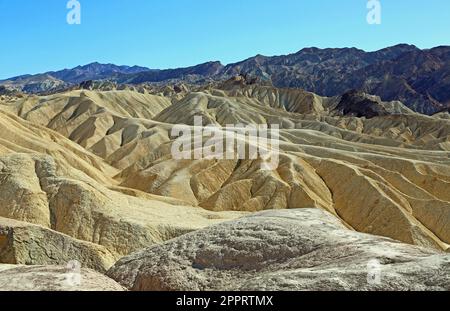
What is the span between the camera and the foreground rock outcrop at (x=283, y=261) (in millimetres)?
8656

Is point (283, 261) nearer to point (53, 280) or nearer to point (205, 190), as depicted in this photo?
point (53, 280)

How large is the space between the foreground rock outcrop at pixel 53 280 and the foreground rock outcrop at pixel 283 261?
157cm

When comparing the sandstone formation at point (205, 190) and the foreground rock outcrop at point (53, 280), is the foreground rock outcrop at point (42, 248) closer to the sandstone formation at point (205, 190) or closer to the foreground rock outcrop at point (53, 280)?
the sandstone formation at point (205, 190)

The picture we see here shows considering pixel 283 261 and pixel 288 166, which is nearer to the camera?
pixel 283 261

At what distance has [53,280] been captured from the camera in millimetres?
9703

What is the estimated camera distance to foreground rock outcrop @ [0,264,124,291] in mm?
9375

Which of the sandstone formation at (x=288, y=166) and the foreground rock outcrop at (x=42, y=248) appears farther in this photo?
the sandstone formation at (x=288, y=166)

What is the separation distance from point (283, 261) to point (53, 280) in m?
4.68

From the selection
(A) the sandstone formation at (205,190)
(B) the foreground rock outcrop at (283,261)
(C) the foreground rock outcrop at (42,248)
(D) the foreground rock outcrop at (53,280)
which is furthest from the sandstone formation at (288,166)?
(D) the foreground rock outcrop at (53,280)

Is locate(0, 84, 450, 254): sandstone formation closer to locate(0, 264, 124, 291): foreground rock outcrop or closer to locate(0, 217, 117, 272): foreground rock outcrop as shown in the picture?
locate(0, 217, 117, 272): foreground rock outcrop

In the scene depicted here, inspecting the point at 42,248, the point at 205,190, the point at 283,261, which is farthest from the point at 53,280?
the point at 205,190
